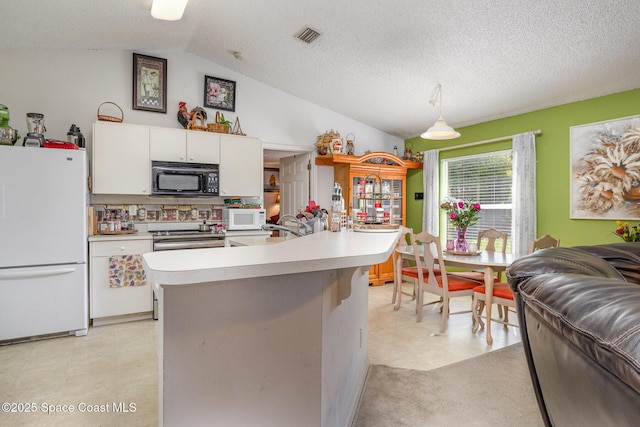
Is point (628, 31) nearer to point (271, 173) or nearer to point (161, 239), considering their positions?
point (161, 239)

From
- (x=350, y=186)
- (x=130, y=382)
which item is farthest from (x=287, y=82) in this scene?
(x=130, y=382)

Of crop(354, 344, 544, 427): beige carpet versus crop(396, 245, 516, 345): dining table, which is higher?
crop(396, 245, 516, 345): dining table

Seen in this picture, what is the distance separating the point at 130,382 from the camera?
225 cm

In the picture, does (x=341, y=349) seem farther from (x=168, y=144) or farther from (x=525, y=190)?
(x=525, y=190)

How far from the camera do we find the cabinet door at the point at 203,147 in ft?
12.8

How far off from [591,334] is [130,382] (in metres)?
2.57

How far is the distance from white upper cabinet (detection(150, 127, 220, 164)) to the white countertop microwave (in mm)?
641

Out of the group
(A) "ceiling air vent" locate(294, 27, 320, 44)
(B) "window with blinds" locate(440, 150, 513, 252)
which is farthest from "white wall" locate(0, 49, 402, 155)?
(B) "window with blinds" locate(440, 150, 513, 252)

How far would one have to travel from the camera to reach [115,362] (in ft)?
8.36

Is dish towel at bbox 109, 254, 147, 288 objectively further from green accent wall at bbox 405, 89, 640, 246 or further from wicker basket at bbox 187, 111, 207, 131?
green accent wall at bbox 405, 89, 640, 246

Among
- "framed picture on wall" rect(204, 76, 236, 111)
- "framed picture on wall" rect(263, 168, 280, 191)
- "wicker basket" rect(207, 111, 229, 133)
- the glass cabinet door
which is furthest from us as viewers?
"framed picture on wall" rect(263, 168, 280, 191)

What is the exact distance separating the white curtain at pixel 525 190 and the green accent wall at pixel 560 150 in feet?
0.29

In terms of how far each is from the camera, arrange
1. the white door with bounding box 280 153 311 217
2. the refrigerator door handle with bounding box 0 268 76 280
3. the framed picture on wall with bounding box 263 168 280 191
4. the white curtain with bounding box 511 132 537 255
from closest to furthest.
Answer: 1. the refrigerator door handle with bounding box 0 268 76 280
2. the white curtain with bounding box 511 132 537 255
3. the white door with bounding box 280 153 311 217
4. the framed picture on wall with bounding box 263 168 280 191

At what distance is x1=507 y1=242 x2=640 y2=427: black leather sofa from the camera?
582mm
